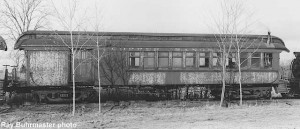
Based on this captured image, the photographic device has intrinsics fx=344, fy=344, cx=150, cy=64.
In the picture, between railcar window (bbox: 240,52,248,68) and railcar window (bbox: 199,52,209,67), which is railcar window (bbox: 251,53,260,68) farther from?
railcar window (bbox: 199,52,209,67)

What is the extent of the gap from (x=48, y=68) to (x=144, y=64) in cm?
457

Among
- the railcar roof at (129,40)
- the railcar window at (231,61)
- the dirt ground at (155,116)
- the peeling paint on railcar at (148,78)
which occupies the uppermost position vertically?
the railcar roof at (129,40)

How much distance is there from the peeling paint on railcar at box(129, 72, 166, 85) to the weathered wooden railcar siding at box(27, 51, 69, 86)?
3.21 metres

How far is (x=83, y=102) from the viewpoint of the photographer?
658 inches

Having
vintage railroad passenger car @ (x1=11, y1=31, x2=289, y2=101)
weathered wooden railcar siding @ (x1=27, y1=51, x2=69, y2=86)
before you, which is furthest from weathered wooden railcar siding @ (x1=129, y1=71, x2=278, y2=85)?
weathered wooden railcar siding @ (x1=27, y1=51, x2=69, y2=86)

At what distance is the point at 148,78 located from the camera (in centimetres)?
1697

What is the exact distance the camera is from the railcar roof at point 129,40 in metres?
16.4

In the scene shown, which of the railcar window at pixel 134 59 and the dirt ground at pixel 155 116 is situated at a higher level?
the railcar window at pixel 134 59

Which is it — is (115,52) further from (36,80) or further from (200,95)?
(200,95)

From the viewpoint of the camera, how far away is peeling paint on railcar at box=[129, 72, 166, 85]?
16.9m

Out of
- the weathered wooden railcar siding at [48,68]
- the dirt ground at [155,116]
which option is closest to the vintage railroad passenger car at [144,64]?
the weathered wooden railcar siding at [48,68]

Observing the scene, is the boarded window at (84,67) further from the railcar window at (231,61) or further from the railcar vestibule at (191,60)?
the railcar window at (231,61)

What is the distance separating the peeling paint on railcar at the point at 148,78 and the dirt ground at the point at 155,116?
1034mm

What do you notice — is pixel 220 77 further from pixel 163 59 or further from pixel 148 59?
pixel 148 59
